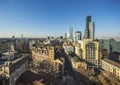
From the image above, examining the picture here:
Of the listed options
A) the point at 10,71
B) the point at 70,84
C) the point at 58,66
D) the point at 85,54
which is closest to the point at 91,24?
the point at 85,54

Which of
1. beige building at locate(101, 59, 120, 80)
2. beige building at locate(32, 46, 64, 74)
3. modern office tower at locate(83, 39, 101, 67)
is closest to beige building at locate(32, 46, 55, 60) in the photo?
beige building at locate(32, 46, 64, 74)

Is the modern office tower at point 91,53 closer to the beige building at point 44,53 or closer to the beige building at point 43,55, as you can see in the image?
the beige building at point 43,55

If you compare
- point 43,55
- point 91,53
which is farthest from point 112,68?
point 43,55

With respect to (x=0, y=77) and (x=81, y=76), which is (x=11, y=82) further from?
(x=81, y=76)

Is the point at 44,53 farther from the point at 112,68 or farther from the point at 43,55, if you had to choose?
the point at 112,68

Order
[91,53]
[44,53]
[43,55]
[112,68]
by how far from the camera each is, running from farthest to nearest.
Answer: [44,53] < [43,55] < [91,53] < [112,68]

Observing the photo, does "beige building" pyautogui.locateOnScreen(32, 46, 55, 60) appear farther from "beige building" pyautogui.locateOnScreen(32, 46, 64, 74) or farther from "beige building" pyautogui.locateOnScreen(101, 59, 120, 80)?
"beige building" pyautogui.locateOnScreen(101, 59, 120, 80)

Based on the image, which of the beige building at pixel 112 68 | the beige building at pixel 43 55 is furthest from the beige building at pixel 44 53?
the beige building at pixel 112 68

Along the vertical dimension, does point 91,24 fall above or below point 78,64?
above
